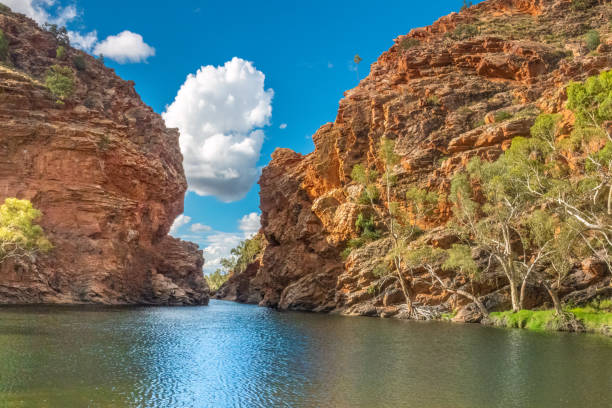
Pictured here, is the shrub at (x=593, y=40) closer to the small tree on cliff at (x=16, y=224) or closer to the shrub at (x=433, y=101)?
the shrub at (x=433, y=101)

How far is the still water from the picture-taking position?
41.8ft

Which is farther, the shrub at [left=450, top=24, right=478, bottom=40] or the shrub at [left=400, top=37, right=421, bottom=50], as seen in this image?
the shrub at [left=400, top=37, right=421, bottom=50]

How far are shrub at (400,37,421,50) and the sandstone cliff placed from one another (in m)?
0.34

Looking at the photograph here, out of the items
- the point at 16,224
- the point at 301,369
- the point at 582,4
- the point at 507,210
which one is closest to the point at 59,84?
the point at 16,224

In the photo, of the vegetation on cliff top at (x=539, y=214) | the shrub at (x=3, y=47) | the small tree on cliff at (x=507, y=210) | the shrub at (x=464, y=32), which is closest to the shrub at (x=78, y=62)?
the shrub at (x=3, y=47)

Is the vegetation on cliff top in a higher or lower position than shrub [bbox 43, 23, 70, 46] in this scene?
lower

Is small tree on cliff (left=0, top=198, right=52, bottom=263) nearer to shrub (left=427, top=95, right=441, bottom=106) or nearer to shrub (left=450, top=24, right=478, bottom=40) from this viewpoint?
shrub (left=427, top=95, right=441, bottom=106)

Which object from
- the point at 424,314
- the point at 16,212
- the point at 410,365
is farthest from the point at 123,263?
the point at 410,365

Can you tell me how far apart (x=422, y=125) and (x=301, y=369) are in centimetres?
4787

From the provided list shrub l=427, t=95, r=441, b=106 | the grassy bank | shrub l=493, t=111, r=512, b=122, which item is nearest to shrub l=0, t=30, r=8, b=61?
shrub l=427, t=95, r=441, b=106

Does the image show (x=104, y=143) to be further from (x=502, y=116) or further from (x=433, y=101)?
(x=502, y=116)

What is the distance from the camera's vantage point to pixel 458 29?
73062 millimetres

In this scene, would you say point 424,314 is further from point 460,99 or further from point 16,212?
point 16,212

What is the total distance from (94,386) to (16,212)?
133 feet
